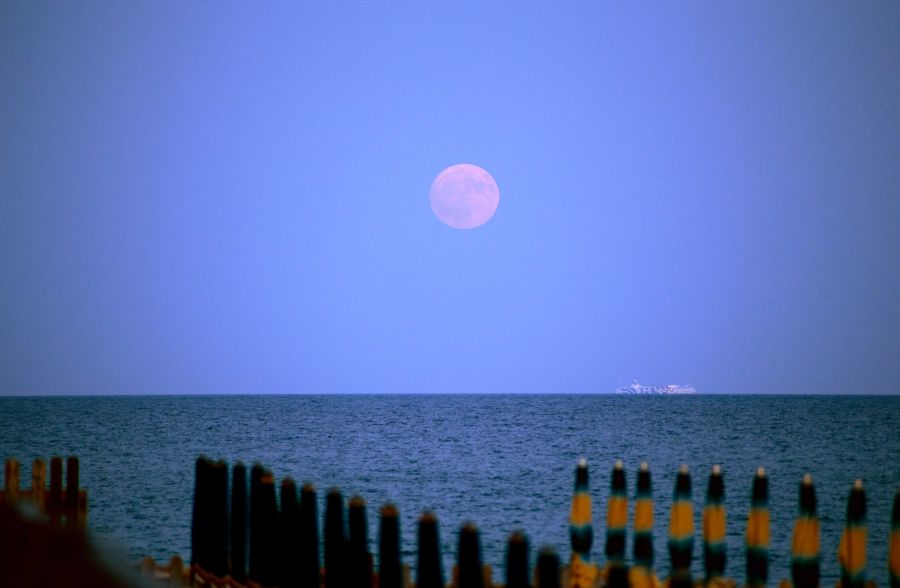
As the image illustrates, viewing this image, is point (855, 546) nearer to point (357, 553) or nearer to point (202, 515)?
point (357, 553)

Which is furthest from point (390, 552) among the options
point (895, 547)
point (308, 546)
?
point (895, 547)

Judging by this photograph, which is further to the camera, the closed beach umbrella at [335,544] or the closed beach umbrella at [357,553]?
the closed beach umbrella at [335,544]

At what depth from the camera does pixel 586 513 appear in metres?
15.1

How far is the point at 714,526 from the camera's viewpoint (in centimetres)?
1341

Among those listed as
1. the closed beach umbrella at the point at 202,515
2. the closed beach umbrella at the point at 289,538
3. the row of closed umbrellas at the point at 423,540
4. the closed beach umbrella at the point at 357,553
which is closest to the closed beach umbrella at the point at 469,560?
the row of closed umbrellas at the point at 423,540

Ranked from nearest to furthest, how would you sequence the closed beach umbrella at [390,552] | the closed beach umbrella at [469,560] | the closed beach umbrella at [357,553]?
the closed beach umbrella at [469,560] → the closed beach umbrella at [390,552] → the closed beach umbrella at [357,553]

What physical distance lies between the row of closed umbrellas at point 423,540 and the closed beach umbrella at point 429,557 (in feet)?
0.03

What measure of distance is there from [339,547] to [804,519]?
20.5ft

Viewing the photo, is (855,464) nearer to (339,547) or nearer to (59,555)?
(339,547)

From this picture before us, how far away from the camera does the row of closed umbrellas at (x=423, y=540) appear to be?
861 cm

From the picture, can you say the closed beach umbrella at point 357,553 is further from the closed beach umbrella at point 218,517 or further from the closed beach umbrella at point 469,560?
the closed beach umbrella at point 218,517

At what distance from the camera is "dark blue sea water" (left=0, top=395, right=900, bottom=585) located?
36.9 m

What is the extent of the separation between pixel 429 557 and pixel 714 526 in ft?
20.1

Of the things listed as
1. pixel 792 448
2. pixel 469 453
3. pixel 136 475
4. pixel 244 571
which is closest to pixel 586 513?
pixel 244 571
